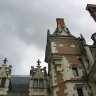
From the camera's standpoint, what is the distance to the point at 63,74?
19703mm

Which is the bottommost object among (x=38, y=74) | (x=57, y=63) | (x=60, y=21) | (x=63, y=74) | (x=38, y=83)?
(x=38, y=83)

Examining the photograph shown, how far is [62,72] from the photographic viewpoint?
19969mm

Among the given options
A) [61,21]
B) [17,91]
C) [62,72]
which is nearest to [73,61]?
[62,72]

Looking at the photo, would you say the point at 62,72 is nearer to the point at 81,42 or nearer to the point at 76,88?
the point at 76,88

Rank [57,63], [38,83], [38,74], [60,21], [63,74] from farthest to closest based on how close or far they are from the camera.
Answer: [60,21] < [38,74] < [38,83] < [57,63] < [63,74]

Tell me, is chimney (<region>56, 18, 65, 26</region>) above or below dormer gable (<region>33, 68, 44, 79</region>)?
above

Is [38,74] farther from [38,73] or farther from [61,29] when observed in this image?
[61,29]

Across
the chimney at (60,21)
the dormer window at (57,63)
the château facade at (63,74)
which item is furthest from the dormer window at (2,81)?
the chimney at (60,21)

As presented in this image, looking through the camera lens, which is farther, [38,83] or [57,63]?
[38,83]

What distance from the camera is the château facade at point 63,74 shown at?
1858 centimetres

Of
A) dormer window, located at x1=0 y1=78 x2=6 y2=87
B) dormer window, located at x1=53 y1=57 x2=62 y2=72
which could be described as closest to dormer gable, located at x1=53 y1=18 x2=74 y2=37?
dormer window, located at x1=53 y1=57 x2=62 y2=72

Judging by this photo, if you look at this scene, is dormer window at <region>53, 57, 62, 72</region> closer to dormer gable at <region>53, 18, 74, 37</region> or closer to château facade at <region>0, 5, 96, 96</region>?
château facade at <region>0, 5, 96, 96</region>

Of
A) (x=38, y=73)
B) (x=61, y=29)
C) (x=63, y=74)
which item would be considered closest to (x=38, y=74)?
(x=38, y=73)

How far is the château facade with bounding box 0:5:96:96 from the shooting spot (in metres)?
18.6
